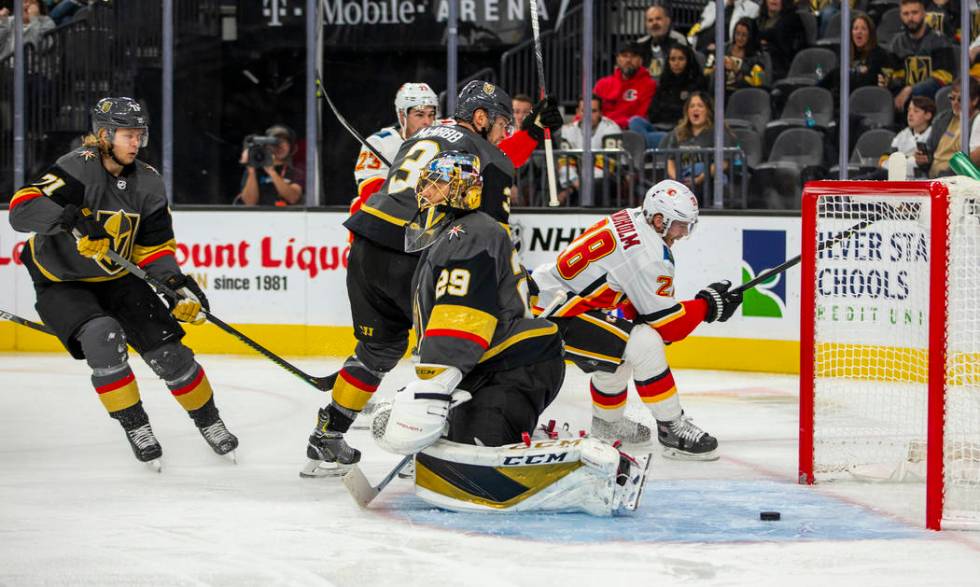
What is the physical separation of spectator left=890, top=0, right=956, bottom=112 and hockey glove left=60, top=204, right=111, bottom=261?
3.86 metres

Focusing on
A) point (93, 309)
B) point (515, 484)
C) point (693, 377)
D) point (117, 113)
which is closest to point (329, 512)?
point (515, 484)

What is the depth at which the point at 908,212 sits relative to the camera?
157 inches

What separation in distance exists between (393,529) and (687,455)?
1.23 m

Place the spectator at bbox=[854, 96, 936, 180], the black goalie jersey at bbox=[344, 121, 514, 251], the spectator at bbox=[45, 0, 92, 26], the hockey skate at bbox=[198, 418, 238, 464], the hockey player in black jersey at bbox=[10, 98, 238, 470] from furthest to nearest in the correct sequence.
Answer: the spectator at bbox=[45, 0, 92, 26]
the spectator at bbox=[854, 96, 936, 180]
the hockey skate at bbox=[198, 418, 238, 464]
the hockey player in black jersey at bbox=[10, 98, 238, 470]
the black goalie jersey at bbox=[344, 121, 514, 251]

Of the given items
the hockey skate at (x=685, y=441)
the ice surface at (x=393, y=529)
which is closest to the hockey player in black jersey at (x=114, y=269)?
the ice surface at (x=393, y=529)

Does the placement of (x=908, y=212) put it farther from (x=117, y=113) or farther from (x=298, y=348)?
(x=298, y=348)

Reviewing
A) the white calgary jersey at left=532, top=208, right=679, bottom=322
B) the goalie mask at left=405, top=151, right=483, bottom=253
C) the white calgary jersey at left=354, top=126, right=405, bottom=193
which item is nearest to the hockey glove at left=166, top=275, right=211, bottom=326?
the white calgary jersey at left=354, top=126, right=405, bottom=193

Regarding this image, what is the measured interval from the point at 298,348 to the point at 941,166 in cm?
295

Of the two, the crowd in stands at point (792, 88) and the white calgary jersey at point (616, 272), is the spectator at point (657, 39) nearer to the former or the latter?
the crowd in stands at point (792, 88)

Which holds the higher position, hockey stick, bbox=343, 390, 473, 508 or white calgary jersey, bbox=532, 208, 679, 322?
white calgary jersey, bbox=532, 208, 679, 322

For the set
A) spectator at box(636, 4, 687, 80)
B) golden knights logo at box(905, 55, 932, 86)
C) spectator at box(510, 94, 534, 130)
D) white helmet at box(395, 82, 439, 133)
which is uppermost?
spectator at box(636, 4, 687, 80)

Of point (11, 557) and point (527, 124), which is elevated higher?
point (527, 124)

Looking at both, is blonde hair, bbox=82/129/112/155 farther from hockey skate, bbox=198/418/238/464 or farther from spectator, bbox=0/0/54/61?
spectator, bbox=0/0/54/61

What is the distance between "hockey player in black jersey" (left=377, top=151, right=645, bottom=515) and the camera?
3.19 m
